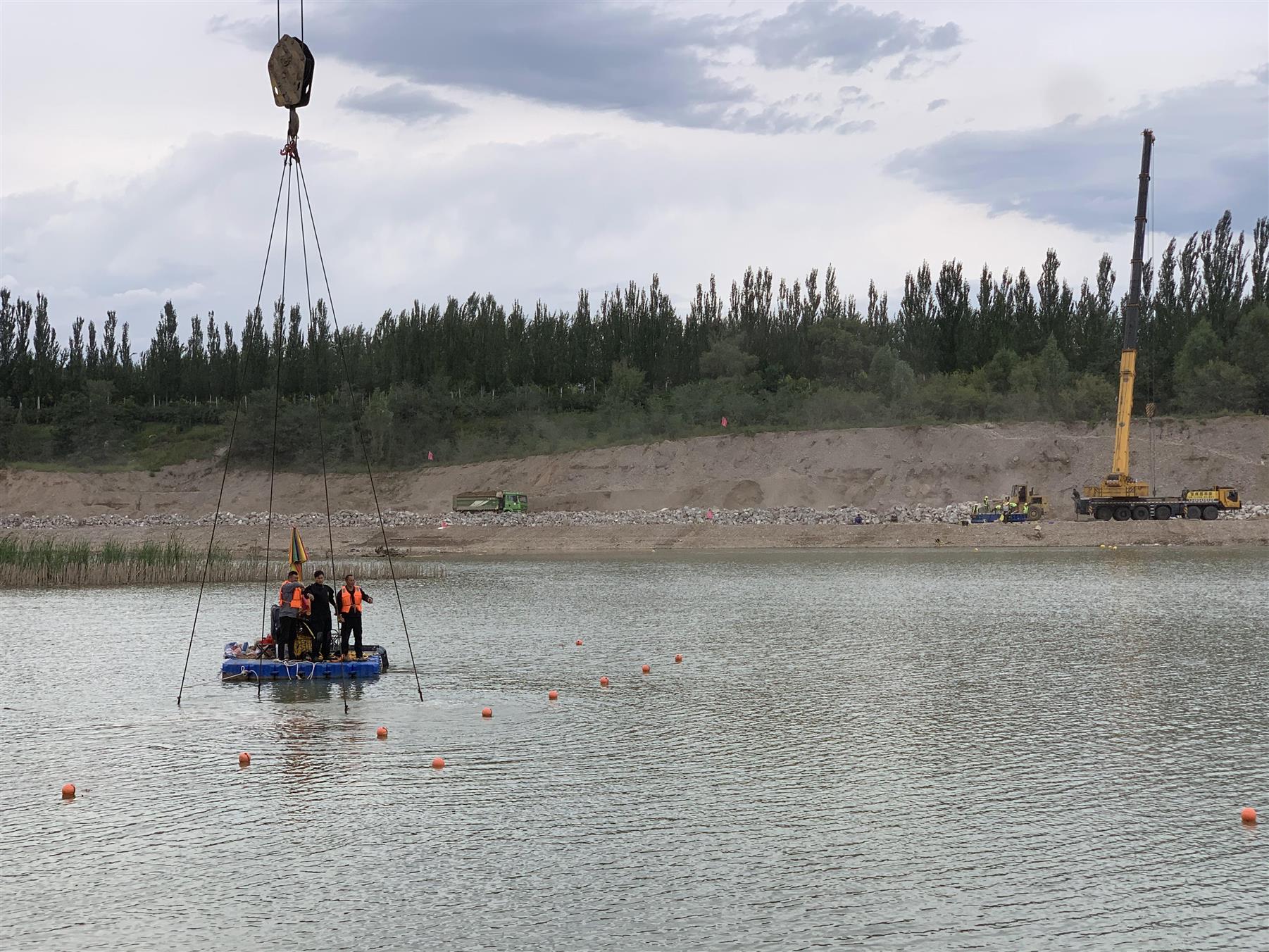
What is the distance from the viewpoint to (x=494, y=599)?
39.6 meters

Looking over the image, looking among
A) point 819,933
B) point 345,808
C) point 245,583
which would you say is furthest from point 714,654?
point 245,583

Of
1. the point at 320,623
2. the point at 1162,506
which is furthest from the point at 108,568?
the point at 1162,506

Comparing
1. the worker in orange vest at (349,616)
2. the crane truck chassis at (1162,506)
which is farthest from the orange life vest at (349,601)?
the crane truck chassis at (1162,506)

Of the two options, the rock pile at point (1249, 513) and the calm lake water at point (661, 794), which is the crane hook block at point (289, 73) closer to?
the calm lake water at point (661, 794)

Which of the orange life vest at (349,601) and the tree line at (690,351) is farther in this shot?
the tree line at (690,351)

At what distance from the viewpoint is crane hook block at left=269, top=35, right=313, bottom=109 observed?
59.0 feet

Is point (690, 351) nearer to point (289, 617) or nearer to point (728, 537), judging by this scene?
point (728, 537)

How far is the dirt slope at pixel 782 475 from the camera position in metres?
77.8

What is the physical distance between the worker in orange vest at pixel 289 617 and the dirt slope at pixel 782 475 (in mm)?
55849

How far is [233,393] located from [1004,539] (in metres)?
79.7

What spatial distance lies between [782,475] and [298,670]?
60121 mm

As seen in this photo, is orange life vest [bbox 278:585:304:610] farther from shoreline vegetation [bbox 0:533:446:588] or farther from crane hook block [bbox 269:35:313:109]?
shoreline vegetation [bbox 0:533:446:588]

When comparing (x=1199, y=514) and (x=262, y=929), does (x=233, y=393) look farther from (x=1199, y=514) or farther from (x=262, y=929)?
(x=262, y=929)

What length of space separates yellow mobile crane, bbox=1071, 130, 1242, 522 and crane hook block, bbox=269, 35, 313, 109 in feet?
175
